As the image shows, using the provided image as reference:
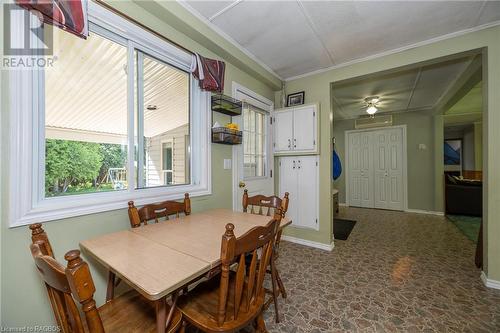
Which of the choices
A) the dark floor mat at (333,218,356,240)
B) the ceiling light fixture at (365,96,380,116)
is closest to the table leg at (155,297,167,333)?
the dark floor mat at (333,218,356,240)

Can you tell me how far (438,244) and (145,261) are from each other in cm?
401

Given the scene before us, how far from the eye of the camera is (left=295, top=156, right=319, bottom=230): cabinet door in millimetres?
3035

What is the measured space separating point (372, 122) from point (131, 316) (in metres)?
6.32

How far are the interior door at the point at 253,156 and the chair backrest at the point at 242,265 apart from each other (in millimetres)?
1451

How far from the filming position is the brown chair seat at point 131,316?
96cm

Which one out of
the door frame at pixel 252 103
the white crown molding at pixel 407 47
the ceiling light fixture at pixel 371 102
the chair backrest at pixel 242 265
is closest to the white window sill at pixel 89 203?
the door frame at pixel 252 103

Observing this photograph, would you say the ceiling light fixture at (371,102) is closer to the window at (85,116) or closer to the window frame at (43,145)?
the window frame at (43,145)

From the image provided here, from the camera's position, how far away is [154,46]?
68.9 inches

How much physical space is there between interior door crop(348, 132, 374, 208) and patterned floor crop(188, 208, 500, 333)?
Answer: 2422 millimetres

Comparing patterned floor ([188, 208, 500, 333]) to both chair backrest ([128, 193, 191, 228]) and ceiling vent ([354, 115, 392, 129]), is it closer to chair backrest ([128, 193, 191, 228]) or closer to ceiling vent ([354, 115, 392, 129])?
chair backrest ([128, 193, 191, 228])

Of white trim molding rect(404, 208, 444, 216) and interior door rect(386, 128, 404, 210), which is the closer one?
white trim molding rect(404, 208, 444, 216)

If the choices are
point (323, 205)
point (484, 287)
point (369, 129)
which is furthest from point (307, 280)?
point (369, 129)

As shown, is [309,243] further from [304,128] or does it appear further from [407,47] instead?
[407,47]

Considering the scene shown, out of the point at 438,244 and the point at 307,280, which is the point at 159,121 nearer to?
the point at 307,280
